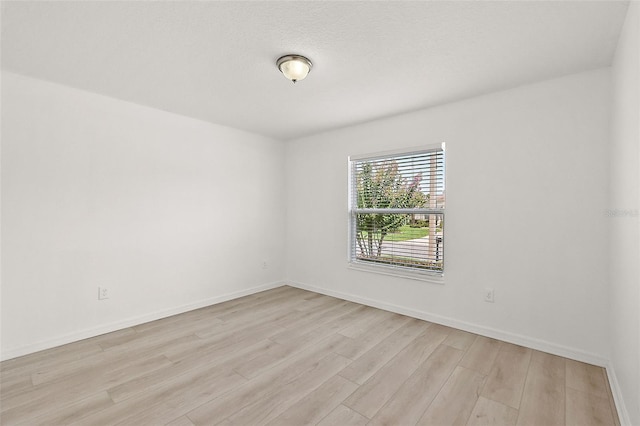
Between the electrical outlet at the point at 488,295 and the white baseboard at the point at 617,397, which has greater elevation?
the electrical outlet at the point at 488,295

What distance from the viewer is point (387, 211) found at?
390cm

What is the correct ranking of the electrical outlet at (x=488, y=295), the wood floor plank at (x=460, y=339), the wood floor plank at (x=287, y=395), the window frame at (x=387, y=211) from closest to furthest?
the wood floor plank at (x=287, y=395), the wood floor plank at (x=460, y=339), the electrical outlet at (x=488, y=295), the window frame at (x=387, y=211)

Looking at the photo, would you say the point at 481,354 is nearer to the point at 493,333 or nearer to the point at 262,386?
the point at 493,333

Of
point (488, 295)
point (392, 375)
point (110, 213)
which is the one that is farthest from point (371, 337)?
point (110, 213)

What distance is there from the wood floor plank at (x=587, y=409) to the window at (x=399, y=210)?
1.53 meters

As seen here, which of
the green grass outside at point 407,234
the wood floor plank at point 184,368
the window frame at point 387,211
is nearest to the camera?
the wood floor plank at point 184,368

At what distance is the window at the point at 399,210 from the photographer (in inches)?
137

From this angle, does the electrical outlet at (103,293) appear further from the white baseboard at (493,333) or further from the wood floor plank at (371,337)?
the white baseboard at (493,333)

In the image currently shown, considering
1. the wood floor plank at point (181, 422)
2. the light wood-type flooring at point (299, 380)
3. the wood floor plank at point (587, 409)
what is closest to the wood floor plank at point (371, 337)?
the light wood-type flooring at point (299, 380)

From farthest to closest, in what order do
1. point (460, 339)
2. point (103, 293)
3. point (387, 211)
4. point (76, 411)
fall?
point (387, 211) → point (103, 293) → point (460, 339) → point (76, 411)

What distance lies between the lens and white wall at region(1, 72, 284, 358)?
2.62 m

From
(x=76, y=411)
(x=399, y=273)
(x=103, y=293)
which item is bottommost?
(x=76, y=411)

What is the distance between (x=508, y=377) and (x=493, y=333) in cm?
76

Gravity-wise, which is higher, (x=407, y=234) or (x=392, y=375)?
(x=407, y=234)
